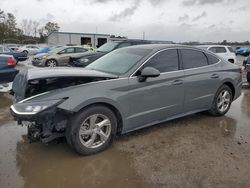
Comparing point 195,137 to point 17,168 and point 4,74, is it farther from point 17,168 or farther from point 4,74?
point 4,74

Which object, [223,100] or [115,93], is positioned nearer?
[115,93]

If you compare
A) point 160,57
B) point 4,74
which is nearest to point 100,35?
point 4,74

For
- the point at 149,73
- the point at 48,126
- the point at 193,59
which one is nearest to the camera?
the point at 48,126

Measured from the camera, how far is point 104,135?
155 inches

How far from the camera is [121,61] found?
15.3 ft

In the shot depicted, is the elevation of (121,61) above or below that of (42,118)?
above

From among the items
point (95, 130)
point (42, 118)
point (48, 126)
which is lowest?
point (95, 130)

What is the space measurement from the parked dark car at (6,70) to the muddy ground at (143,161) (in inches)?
97.7

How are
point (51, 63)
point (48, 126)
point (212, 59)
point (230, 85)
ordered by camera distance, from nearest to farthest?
point (48, 126) → point (212, 59) → point (230, 85) → point (51, 63)

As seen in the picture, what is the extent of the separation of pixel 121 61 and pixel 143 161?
6.12 ft

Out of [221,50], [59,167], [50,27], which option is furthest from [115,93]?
[50,27]

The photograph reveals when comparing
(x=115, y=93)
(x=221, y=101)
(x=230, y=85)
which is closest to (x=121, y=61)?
(x=115, y=93)

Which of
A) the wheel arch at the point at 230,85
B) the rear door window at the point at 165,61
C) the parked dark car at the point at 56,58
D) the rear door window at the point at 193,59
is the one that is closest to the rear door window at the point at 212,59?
the rear door window at the point at 193,59

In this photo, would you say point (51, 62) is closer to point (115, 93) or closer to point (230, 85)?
point (230, 85)
